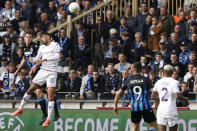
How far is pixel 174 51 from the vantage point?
68.7 feet

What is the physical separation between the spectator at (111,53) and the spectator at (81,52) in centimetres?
72

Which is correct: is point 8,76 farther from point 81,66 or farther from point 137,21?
point 137,21

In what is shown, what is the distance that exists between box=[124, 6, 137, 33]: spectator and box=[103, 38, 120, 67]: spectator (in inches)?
39.2

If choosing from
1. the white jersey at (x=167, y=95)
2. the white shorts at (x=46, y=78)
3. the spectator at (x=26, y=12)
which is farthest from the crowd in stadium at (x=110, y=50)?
the white jersey at (x=167, y=95)

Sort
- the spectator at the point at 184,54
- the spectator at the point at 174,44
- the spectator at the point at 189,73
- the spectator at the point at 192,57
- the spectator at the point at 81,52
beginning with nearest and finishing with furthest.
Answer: the spectator at the point at 189,73, the spectator at the point at 192,57, the spectator at the point at 184,54, the spectator at the point at 174,44, the spectator at the point at 81,52

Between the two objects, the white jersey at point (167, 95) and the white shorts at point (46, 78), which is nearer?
the white jersey at point (167, 95)

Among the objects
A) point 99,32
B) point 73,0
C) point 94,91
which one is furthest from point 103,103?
point 73,0

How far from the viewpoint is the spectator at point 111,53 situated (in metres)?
22.0

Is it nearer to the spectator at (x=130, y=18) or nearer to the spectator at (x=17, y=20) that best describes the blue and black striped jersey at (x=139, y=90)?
the spectator at (x=130, y=18)

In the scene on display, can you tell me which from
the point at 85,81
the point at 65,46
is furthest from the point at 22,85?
the point at 65,46

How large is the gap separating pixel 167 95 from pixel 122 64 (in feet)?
18.4

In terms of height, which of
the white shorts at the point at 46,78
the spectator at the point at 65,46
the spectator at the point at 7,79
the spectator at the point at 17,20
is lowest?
the white shorts at the point at 46,78

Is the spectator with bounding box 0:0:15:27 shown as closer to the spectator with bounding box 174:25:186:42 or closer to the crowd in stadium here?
the crowd in stadium

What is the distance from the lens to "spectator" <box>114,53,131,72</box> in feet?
70.0
